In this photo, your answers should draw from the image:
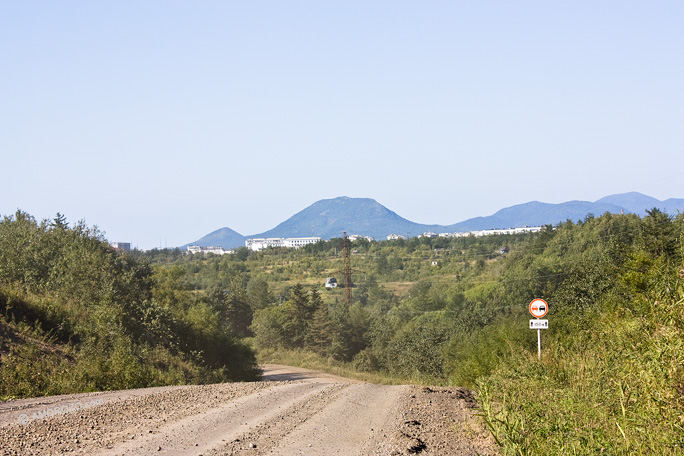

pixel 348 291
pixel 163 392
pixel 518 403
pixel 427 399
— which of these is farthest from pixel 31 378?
pixel 348 291

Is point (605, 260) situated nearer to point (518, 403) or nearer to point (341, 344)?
point (518, 403)

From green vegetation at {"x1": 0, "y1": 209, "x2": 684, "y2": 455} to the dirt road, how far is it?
3.43 ft

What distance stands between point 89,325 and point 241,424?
15405 millimetres

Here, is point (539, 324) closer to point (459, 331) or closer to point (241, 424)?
point (241, 424)

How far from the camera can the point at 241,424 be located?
33.3 feet

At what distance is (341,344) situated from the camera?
75.3m

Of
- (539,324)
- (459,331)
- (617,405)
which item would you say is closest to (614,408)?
(617,405)

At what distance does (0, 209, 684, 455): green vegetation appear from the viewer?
8.38 meters

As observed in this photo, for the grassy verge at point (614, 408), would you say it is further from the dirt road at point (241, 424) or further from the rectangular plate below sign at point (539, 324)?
the rectangular plate below sign at point (539, 324)

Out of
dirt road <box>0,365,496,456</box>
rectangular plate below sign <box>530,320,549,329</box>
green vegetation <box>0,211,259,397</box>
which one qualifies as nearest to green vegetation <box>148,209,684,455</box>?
rectangular plate below sign <box>530,320,549,329</box>

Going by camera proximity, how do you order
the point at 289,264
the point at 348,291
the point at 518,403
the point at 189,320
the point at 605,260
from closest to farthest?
the point at 518,403 → the point at 189,320 → the point at 605,260 → the point at 348,291 → the point at 289,264

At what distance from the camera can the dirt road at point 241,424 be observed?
8406mm

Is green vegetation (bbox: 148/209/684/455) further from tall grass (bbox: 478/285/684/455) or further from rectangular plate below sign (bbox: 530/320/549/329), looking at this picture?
rectangular plate below sign (bbox: 530/320/549/329)

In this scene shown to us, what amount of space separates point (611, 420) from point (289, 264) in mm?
157071
